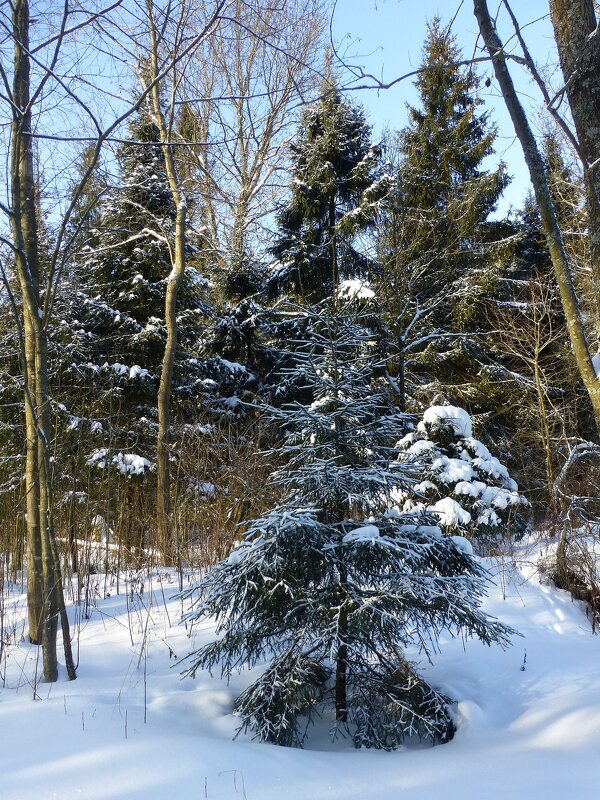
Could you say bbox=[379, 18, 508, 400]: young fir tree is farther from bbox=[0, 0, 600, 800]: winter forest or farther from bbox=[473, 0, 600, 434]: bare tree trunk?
bbox=[473, 0, 600, 434]: bare tree trunk

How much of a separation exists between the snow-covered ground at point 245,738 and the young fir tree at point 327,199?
26.3 feet

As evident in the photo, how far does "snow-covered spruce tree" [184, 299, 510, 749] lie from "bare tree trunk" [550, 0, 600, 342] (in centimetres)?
162

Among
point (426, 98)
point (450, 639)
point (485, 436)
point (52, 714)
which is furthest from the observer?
point (426, 98)

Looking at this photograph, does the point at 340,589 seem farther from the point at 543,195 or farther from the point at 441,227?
the point at 441,227

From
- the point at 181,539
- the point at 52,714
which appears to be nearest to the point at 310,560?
the point at 52,714

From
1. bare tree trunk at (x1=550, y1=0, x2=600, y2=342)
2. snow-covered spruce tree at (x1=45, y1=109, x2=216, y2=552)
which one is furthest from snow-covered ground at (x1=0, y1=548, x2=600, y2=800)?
snow-covered spruce tree at (x1=45, y1=109, x2=216, y2=552)

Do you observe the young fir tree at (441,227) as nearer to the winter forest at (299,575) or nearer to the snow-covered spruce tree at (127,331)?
the winter forest at (299,575)

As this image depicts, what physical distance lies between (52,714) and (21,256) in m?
2.60

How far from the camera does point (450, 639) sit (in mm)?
4770

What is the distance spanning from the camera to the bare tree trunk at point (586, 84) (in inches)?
131

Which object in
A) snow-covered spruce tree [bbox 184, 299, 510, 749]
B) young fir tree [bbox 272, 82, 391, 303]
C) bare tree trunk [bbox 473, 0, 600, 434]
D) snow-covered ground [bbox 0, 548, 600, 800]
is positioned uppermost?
young fir tree [bbox 272, 82, 391, 303]

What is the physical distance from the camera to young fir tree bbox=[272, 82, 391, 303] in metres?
11.4

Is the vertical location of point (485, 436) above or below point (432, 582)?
above

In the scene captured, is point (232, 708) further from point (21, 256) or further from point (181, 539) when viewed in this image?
point (181, 539)
